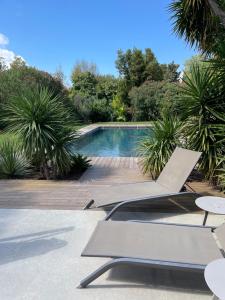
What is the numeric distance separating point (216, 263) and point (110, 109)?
91.5 ft

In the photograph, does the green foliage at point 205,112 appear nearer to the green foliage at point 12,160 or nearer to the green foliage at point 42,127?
the green foliage at point 42,127

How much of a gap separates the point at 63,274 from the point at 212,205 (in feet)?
5.55

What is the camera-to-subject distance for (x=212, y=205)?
10.3 ft

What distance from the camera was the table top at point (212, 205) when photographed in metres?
2.98

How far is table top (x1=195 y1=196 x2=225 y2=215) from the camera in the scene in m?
2.98

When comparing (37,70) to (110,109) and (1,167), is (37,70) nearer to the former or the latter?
(110,109)

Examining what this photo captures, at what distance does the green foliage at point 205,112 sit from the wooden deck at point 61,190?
0.61 metres

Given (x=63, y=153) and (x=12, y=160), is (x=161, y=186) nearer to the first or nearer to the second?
(x=63, y=153)

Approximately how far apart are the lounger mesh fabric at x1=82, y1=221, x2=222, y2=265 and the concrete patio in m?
0.32

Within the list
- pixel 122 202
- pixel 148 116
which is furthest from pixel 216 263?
pixel 148 116

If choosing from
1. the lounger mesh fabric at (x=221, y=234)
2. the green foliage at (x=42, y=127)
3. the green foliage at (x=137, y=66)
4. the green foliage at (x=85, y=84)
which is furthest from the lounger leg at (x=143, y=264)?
the green foliage at (x=85, y=84)

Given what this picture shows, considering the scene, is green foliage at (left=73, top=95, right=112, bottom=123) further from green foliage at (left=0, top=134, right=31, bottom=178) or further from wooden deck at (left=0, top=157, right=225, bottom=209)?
wooden deck at (left=0, top=157, right=225, bottom=209)

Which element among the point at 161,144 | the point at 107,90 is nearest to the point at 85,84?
the point at 107,90

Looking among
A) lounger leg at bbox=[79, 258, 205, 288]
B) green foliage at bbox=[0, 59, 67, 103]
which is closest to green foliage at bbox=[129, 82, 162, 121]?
green foliage at bbox=[0, 59, 67, 103]
